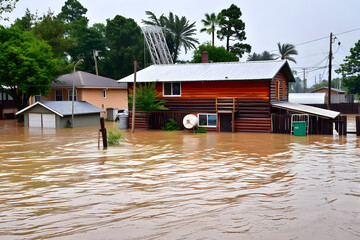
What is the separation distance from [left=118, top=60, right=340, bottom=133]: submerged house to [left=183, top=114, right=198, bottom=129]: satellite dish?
182 cm

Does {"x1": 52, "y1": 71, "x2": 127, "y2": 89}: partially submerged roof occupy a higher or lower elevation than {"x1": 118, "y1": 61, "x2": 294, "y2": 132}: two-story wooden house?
higher

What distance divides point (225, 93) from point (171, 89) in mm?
5087

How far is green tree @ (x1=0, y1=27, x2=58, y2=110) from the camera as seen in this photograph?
1566 inches

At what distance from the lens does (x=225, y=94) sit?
32.8 meters

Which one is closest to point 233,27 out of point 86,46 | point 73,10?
point 86,46

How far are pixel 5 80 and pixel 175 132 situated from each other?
19908mm

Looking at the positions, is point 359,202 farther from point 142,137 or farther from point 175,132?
point 175,132

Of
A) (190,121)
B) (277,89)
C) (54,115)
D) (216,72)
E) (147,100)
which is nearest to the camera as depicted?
(190,121)

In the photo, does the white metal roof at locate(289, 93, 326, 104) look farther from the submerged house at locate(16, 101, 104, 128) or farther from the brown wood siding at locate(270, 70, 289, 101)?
the submerged house at locate(16, 101, 104, 128)

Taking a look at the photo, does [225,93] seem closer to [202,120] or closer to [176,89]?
[202,120]

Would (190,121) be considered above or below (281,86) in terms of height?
below

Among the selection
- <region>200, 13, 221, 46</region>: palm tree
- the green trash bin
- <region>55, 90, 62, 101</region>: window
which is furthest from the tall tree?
the green trash bin

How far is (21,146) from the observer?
24609mm

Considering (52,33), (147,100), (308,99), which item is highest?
(52,33)
